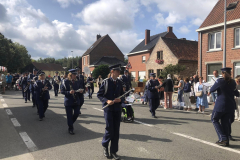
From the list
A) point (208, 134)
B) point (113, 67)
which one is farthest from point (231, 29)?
point (113, 67)

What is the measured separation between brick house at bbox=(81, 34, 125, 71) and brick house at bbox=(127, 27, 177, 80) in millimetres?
11826

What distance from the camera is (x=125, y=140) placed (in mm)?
5348

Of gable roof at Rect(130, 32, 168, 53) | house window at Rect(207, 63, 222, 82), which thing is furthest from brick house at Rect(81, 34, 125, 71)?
house window at Rect(207, 63, 222, 82)

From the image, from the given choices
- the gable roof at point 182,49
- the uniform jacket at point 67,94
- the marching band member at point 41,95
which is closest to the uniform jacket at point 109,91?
the uniform jacket at point 67,94

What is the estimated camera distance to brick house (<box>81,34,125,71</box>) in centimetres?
5053

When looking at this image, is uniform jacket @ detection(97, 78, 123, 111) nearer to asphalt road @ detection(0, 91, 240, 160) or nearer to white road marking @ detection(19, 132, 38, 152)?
asphalt road @ detection(0, 91, 240, 160)

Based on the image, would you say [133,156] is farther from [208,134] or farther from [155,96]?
[155,96]

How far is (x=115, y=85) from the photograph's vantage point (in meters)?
4.38

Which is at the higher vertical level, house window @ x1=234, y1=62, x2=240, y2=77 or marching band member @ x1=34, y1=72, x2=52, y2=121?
house window @ x1=234, y1=62, x2=240, y2=77

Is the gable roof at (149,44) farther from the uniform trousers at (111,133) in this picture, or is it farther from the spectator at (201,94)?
the uniform trousers at (111,133)

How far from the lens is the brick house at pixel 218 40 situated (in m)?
16.3

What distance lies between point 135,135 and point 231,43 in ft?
47.4

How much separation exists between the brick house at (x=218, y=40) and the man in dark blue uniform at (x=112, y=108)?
590 inches

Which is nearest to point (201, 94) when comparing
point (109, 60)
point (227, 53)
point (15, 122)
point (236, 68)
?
point (15, 122)
